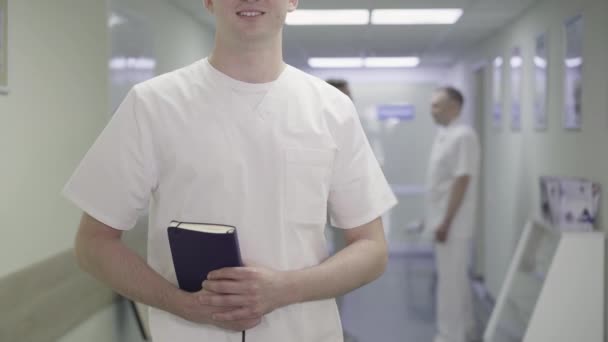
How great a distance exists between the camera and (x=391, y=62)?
830 cm

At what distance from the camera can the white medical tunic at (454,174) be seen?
14.7ft

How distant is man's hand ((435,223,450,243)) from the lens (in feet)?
14.5

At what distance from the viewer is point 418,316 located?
526 cm

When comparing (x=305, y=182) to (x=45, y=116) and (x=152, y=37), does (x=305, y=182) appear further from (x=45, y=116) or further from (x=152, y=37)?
(x=152, y=37)

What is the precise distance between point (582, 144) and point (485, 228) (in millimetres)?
3098

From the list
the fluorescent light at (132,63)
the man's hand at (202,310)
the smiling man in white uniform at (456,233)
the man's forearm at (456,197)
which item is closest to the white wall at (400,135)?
the smiling man in white uniform at (456,233)

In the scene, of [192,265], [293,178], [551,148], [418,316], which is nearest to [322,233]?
[293,178]

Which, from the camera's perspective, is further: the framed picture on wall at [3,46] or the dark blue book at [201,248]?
the framed picture on wall at [3,46]

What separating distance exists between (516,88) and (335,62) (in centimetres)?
334

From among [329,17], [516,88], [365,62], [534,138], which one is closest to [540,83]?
[534,138]

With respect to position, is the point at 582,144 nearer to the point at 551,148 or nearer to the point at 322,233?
the point at 551,148

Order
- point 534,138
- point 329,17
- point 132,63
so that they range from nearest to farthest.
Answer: point 132,63 < point 534,138 < point 329,17

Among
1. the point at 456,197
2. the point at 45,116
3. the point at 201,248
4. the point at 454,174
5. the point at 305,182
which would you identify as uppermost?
the point at 45,116

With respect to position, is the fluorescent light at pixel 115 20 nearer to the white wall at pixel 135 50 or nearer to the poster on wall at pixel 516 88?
the white wall at pixel 135 50
